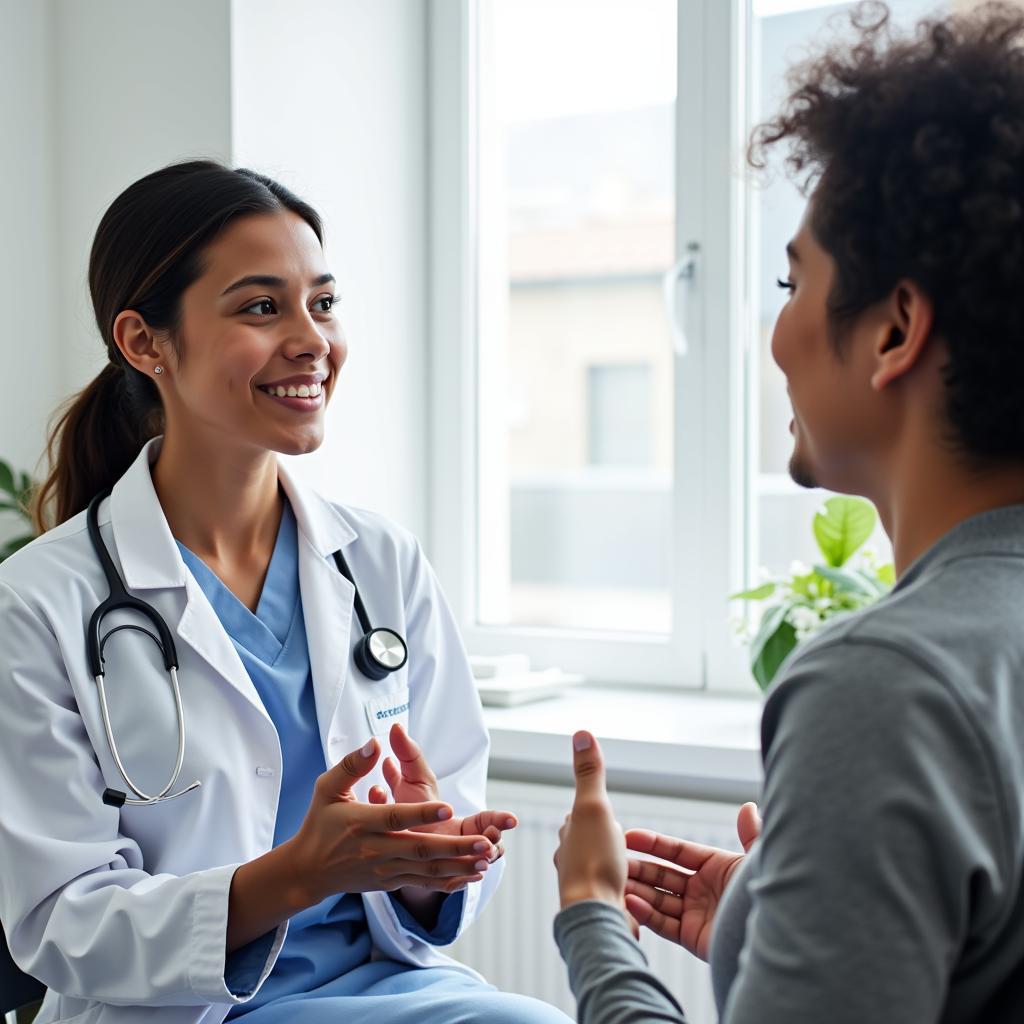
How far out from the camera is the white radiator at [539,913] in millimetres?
1939

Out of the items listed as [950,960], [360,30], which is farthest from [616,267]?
[950,960]

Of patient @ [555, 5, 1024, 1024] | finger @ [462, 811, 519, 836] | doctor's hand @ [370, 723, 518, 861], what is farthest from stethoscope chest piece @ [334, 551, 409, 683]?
patient @ [555, 5, 1024, 1024]

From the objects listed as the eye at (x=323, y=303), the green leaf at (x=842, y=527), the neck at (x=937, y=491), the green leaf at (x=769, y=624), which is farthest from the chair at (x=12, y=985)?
the green leaf at (x=842, y=527)

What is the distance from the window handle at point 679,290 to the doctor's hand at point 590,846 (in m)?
1.41

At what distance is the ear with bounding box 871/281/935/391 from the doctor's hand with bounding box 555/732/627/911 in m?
0.34

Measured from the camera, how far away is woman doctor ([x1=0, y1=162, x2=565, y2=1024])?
1194mm

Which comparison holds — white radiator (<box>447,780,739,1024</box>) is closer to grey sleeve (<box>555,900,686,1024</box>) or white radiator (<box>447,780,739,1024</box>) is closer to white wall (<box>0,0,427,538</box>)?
Result: white wall (<box>0,0,427,538</box>)

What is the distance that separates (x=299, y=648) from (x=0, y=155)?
1.22 meters

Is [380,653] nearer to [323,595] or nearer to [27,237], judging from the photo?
[323,595]

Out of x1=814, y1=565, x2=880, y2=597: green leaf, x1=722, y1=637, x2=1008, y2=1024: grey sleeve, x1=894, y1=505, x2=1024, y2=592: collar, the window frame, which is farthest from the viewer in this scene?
the window frame

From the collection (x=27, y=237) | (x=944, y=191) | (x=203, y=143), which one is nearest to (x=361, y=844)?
(x=944, y=191)

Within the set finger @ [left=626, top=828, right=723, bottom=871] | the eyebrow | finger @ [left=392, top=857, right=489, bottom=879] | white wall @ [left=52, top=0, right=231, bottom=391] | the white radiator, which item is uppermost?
white wall @ [left=52, top=0, right=231, bottom=391]

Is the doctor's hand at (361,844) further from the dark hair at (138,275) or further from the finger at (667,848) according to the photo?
the dark hair at (138,275)

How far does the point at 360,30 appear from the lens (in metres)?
2.30
